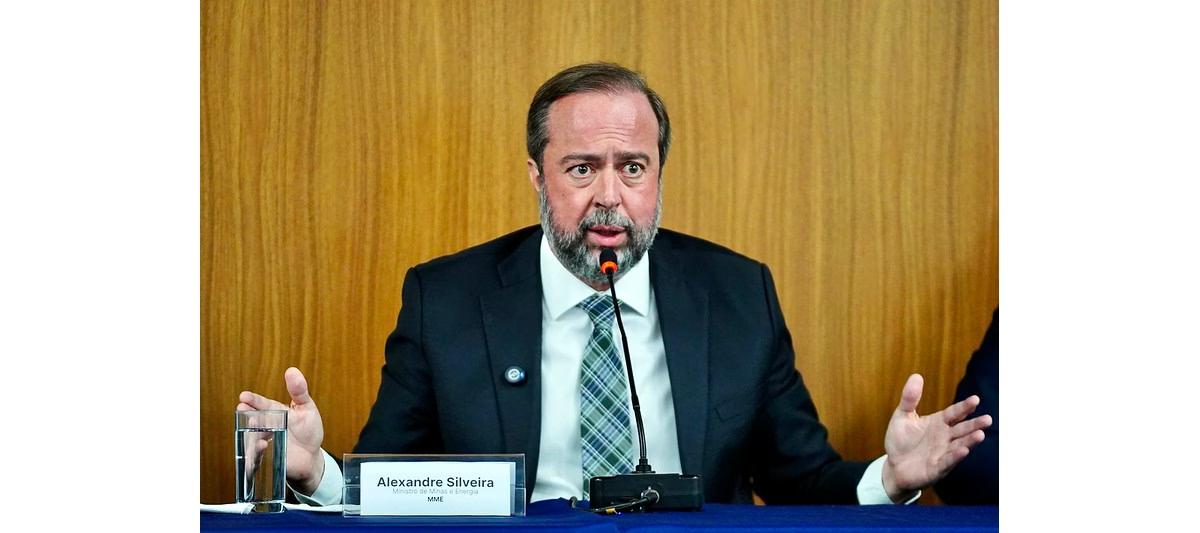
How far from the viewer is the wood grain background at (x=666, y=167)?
2746mm

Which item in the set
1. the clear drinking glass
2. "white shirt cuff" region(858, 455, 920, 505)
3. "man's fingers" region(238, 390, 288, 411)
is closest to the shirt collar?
"white shirt cuff" region(858, 455, 920, 505)

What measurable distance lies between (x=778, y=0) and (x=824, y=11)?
0.11m

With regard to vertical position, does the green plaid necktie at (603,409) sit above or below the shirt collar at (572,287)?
below

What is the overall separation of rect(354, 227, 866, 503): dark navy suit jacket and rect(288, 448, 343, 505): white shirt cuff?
0.24 meters

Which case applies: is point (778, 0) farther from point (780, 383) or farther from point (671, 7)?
point (780, 383)

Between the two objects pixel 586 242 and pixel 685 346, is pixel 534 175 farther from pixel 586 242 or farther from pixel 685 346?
pixel 685 346

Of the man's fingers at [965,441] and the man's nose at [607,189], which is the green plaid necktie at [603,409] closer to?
the man's nose at [607,189]

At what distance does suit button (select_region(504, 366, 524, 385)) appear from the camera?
273 cm

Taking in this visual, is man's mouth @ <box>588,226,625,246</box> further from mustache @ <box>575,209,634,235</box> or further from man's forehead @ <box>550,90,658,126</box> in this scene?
man's forehead @ <box>550,90,658,126</box>

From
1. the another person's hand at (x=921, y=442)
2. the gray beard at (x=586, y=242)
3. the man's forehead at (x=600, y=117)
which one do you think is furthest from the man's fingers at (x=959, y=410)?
the man's forehead at (x=600, y=117)

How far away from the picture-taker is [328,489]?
2.43 metres

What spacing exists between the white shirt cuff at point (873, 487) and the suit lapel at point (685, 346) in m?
0.34

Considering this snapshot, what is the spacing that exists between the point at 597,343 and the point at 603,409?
0.14 meters

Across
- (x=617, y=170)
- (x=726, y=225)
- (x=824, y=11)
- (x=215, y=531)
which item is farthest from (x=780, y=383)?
(x=215, y=531)
